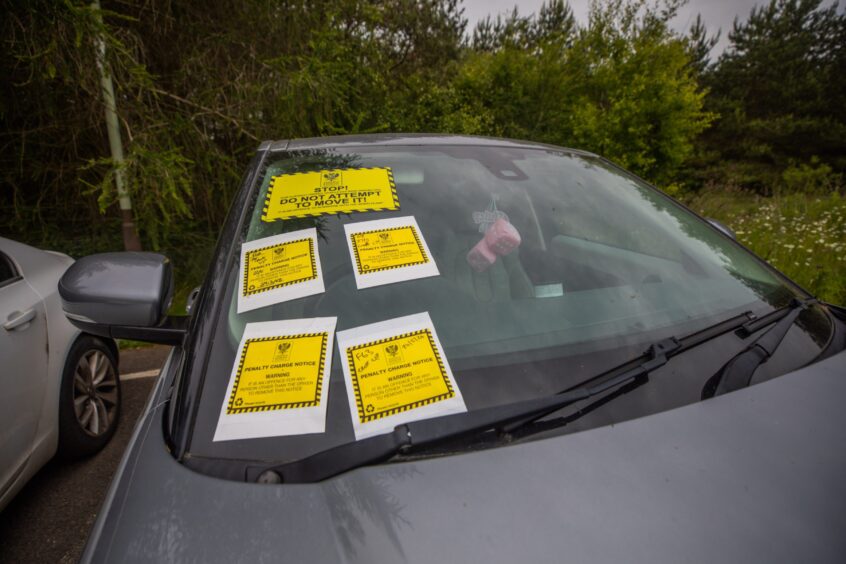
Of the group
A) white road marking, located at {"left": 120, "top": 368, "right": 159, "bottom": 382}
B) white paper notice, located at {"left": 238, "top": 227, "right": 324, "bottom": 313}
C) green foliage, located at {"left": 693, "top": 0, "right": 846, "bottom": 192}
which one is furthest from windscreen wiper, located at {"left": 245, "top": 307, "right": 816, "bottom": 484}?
green foliage, located at {"left": 693, "top": 0, "right": 846, "bottom": 192}

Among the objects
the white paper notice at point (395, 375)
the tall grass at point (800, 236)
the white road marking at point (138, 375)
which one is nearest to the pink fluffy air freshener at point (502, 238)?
the white paper notice at point (395, 375)

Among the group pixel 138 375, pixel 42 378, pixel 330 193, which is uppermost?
pixel 330 193

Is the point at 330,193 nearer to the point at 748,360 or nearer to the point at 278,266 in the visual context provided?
the point at 278,266

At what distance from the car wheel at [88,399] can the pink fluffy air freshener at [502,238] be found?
2271mm

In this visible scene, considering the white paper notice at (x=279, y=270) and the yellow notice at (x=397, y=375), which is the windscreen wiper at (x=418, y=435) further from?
the white paper notice at (x=279, y=270)

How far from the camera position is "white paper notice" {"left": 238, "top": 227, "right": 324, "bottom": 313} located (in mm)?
1106

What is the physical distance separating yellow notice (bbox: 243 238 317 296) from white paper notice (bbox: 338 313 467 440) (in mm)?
229

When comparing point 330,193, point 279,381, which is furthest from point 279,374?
point 330,193

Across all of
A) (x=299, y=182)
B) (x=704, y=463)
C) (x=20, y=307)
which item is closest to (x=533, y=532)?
(x=704, y=463)

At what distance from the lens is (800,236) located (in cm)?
476

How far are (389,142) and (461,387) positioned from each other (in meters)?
1.11

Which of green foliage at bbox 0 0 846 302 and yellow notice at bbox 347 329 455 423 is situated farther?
green foliage at bbox 0 0 846 302

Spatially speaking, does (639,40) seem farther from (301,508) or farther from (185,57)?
(301,508)

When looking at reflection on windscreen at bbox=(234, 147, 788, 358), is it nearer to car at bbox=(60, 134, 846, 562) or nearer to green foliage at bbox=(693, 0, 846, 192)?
car at bbox=(60, 134, 846, 562)
